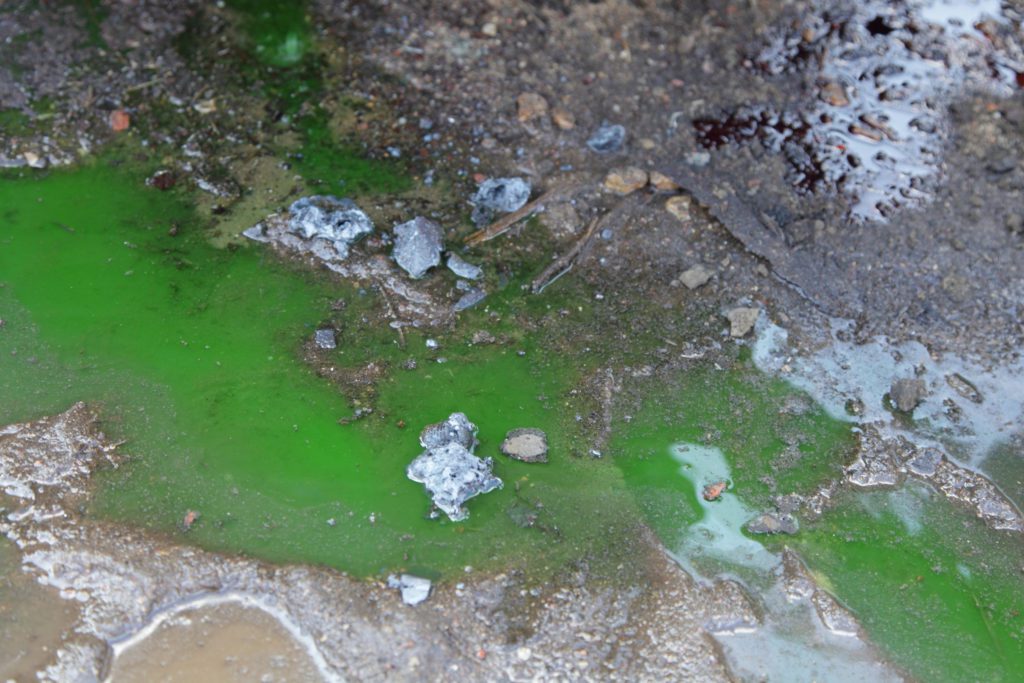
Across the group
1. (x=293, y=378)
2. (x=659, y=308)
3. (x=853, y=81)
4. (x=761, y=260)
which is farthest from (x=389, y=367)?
(x=853, y=81)

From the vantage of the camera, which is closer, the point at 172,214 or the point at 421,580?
the point at 421,580

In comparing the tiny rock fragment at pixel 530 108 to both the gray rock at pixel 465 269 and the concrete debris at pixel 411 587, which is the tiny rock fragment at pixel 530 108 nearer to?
the gray rock at pixel 465 269

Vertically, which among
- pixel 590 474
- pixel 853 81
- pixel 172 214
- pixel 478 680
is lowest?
pixel 478 680

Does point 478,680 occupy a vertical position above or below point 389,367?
below

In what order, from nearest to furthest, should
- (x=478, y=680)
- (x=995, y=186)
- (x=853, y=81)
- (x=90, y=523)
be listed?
(x=478, y=680) → (x=90, y=523) → (x=995, y=186) → (x=853, y=81)

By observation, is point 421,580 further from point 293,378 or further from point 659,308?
point 659,308

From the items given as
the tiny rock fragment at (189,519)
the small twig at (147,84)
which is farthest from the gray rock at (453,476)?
the small twig at (147,84)

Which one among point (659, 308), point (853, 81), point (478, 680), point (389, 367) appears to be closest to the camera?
point (478, 680)
